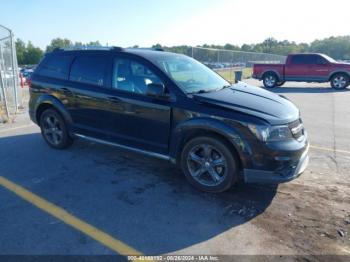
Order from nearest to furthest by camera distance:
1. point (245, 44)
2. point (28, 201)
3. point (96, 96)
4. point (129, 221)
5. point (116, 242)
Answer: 1. point (116, 242)
2. point (129, 221)
3. point (28, 201)
4. point (96, 96)
5. point (245, 44)

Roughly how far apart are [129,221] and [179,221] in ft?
1.83

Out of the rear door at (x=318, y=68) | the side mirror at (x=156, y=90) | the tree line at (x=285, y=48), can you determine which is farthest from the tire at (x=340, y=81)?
the tree line at (x=285, y=48)

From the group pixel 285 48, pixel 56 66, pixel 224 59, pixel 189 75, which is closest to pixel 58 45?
pixel 56 66

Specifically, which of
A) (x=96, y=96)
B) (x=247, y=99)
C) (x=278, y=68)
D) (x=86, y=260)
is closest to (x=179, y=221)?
(x=86, y=260)

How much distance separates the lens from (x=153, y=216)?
140 inches

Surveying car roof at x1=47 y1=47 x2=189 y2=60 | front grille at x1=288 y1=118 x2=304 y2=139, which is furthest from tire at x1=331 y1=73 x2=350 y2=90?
front grille at x1=288 y1=118 x2=304 y2=139

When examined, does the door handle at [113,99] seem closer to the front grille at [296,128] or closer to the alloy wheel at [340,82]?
the front grille at [296,128]

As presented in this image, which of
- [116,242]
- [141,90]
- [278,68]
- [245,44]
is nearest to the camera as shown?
[116,242]

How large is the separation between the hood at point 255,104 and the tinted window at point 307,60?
14559mm

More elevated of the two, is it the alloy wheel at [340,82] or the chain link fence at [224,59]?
the chain link fence at [224,59]

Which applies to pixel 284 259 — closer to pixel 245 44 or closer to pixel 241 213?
pixel 241 213

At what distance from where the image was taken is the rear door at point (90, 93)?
489 centimetres

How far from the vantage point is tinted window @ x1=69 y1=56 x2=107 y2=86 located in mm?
4922

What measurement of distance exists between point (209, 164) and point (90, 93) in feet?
7.53
